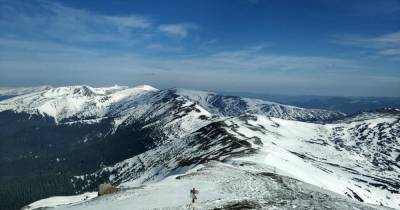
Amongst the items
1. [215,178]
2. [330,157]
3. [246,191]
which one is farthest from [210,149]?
[246,191]

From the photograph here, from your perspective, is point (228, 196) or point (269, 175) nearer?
point (228, 196)

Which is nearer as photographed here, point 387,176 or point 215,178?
point 215,178

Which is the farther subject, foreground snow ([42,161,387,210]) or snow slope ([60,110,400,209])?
snow slope ([60,110,400,209])

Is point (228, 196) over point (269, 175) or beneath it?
over

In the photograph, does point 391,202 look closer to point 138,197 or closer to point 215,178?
point 215,178

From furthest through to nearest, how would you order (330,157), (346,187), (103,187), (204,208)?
1. (330,157)
2. (346,187)
3. (103,187)
4. (204,208)

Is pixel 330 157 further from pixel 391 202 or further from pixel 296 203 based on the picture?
pixel 296 203

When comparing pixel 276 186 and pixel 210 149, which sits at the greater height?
pixel 276 186

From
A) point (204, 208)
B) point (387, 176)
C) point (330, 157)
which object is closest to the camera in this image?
point (204, 208)

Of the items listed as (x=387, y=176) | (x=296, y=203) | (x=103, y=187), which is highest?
(x=296, y=203)

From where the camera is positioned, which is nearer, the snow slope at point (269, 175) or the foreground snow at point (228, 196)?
the foreground snow at point (228, 196)
